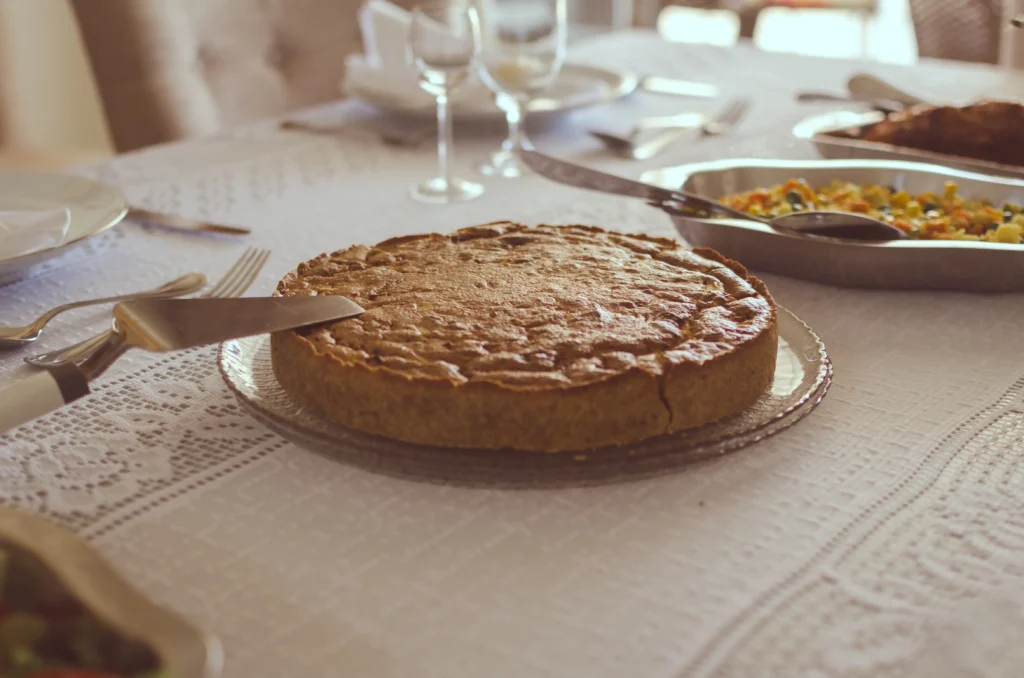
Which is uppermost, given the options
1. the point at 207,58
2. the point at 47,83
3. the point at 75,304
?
A: the point at 207,58

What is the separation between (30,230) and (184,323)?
0.47 meters

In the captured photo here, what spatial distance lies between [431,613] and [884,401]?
1.52ft

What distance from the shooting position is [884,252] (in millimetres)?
1050

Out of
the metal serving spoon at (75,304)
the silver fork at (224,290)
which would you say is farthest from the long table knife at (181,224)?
the metal serving spoon at (75,304)

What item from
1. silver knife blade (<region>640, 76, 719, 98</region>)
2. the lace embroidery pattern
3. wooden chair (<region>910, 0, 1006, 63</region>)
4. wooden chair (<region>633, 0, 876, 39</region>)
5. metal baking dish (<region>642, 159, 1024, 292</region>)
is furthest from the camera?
wooden chair (<region>633, 0, 876, 39</region>)

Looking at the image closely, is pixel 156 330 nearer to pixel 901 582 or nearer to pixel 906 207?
pixel 901 582

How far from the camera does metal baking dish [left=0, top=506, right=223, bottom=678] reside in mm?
472

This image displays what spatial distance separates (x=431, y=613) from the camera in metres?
0.62

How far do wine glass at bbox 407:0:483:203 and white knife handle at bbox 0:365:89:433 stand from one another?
31.1 inches

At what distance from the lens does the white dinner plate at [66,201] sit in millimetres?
1135

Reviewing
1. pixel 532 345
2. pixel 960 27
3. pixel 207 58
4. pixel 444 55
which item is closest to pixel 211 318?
pixel 532 345

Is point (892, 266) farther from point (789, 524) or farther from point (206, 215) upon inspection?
point (206, 215)

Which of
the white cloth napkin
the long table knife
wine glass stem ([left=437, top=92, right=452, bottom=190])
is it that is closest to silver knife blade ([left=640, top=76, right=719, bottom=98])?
the white cloth napkin

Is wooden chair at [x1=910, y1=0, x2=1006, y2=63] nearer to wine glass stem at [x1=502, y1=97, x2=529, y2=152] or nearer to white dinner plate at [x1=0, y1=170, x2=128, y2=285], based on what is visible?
wine glass stem at [x1=502, y1=97, x2=529, y2=152]
